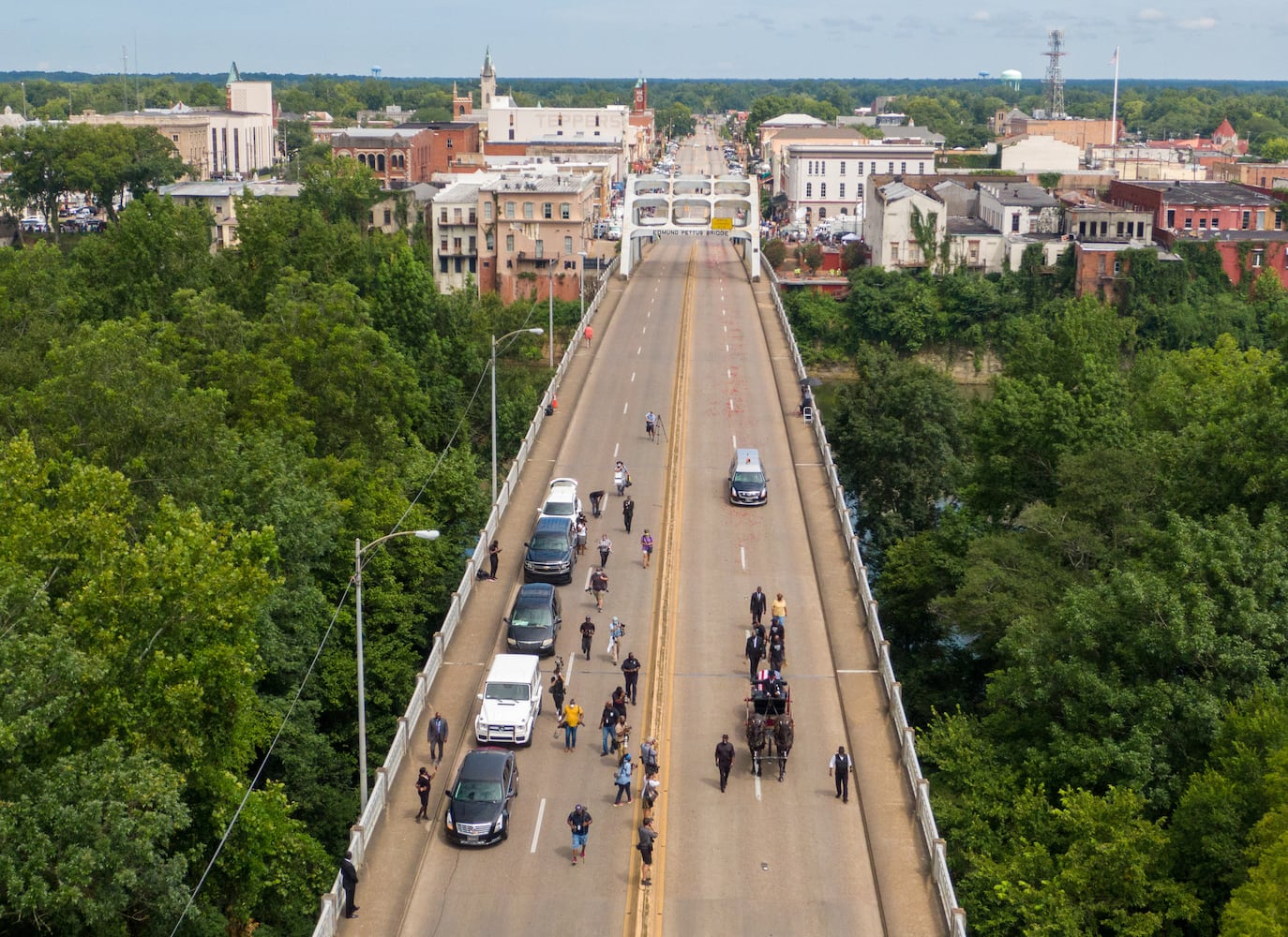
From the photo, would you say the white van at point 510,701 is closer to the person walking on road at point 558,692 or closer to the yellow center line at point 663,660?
the person walking on road at point 558,692

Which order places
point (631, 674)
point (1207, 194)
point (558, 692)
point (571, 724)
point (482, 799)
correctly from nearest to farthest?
point (482, 799)
point (571, 724)
point (558, 692)
point (631, 674)
point (1207, 194)

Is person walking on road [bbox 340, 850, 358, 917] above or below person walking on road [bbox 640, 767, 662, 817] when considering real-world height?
below

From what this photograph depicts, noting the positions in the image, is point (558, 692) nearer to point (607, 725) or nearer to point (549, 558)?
point (607, 725)

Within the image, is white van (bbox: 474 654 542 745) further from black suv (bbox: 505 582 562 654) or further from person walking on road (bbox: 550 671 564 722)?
black suv (bbox: 505 582 562 654)

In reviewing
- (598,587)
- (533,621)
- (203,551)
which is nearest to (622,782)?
(533,621)

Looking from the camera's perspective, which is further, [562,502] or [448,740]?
[562,502]

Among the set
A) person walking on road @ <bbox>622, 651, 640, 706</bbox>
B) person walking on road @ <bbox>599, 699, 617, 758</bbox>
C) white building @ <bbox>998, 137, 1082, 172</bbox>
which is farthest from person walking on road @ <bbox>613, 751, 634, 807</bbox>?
white building @ <bbox>998, 137, 1082, 172</bbox>

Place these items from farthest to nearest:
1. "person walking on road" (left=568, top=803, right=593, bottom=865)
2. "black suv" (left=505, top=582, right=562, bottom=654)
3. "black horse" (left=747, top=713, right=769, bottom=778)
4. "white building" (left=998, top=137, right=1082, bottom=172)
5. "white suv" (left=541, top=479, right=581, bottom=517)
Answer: "white building" (left=998, top=137, right=1082, bottom=172) → "white suv" (left=541, top=479, right=581, bottom=517) → "black suv" (left=505, top=582, right=562, bottom=654) → "black horse" (left=747, top=713, right=769, bottom=778) → "person walking on road" (left=568, top=803, right=593, bottom=865)

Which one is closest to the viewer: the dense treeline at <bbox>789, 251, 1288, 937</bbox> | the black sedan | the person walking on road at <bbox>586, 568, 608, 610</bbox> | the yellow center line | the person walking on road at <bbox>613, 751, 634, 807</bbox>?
the yellow center line
